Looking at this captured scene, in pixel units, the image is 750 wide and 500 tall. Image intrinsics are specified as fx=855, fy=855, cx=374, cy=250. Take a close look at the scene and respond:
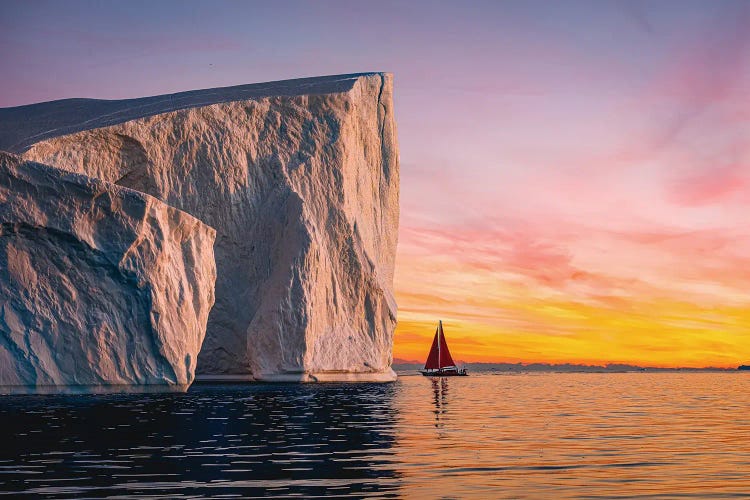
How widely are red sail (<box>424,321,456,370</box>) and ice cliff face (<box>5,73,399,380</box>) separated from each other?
24.4 m

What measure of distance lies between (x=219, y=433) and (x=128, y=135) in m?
31.6

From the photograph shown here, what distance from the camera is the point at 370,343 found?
54.8 meters

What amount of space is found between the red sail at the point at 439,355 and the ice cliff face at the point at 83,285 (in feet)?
165

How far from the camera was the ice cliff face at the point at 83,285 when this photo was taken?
100 feet

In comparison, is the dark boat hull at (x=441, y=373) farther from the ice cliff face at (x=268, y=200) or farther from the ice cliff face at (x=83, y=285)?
the ice cliff face at (x=83, y=285)

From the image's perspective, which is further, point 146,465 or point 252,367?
point 252,367

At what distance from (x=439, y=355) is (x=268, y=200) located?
1413 inches

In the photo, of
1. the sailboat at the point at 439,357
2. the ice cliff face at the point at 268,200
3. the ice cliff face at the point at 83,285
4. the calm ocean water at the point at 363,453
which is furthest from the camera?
the sailboat at the point at 439,357

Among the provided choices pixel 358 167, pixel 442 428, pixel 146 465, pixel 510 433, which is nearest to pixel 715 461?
pixel 510 433

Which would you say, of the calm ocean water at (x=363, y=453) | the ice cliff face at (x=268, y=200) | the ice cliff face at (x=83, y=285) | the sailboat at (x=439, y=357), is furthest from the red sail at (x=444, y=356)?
the calm ocean water at (x=363, y=453)

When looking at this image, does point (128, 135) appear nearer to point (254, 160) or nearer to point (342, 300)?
point (254, 160)

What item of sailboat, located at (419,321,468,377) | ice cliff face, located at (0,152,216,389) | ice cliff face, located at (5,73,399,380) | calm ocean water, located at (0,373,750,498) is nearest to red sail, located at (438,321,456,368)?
sailboat, located at (419,321,468,377)

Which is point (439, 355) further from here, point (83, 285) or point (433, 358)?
point (83, 285)

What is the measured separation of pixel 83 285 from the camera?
3177 centimetres
